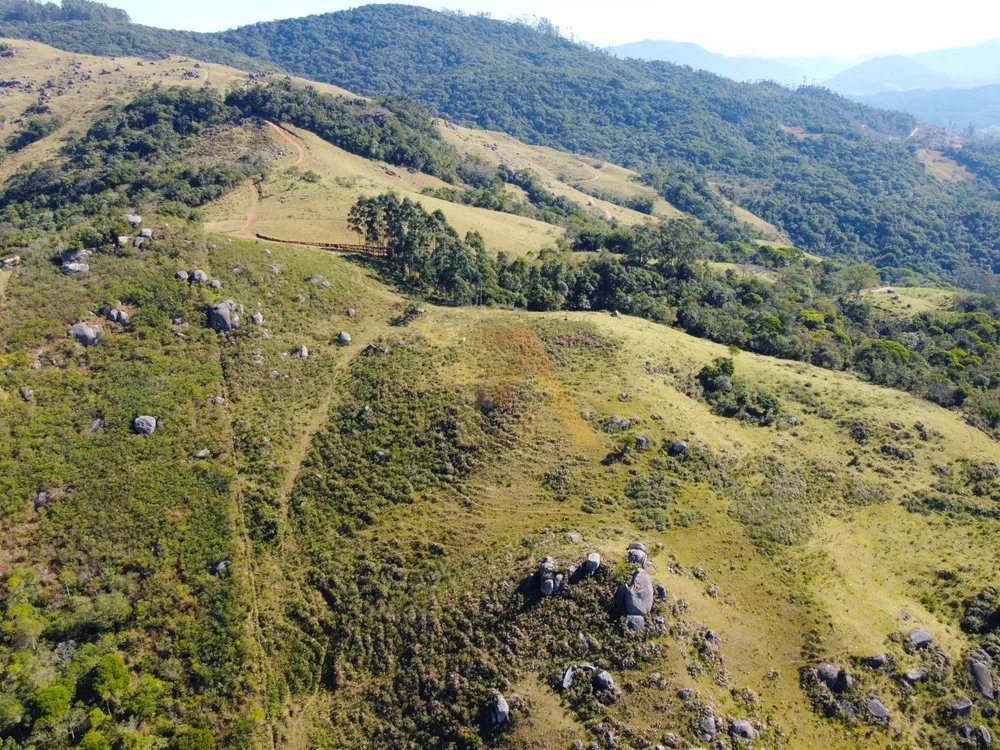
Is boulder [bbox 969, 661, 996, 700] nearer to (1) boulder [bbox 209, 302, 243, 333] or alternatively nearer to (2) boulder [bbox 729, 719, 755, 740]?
(2) boulder [bbox 729, 719, 755, 740]

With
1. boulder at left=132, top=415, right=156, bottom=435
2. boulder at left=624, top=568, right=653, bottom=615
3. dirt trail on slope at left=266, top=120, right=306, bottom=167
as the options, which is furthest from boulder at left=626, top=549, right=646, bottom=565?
dirt trail on slope at left=266, top=120, right=306, bottom=167

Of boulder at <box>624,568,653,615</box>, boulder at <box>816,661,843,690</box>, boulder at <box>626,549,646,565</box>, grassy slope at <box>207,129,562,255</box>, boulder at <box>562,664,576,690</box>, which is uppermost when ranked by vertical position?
grassy slope at <box>207,129,562,255</box>

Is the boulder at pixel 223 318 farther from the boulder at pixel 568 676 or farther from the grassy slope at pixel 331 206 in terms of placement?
the boulder at pixel 568 676

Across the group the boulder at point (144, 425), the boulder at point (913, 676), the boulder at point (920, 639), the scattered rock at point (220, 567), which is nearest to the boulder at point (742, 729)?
the boulder at point (913, 676)

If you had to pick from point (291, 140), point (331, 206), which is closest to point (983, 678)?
point (331, 206)

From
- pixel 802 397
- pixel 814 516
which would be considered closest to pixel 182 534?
pixel 814 516

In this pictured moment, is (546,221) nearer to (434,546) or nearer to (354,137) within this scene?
(354,137)

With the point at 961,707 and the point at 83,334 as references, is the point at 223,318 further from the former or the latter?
the point at 961,707
